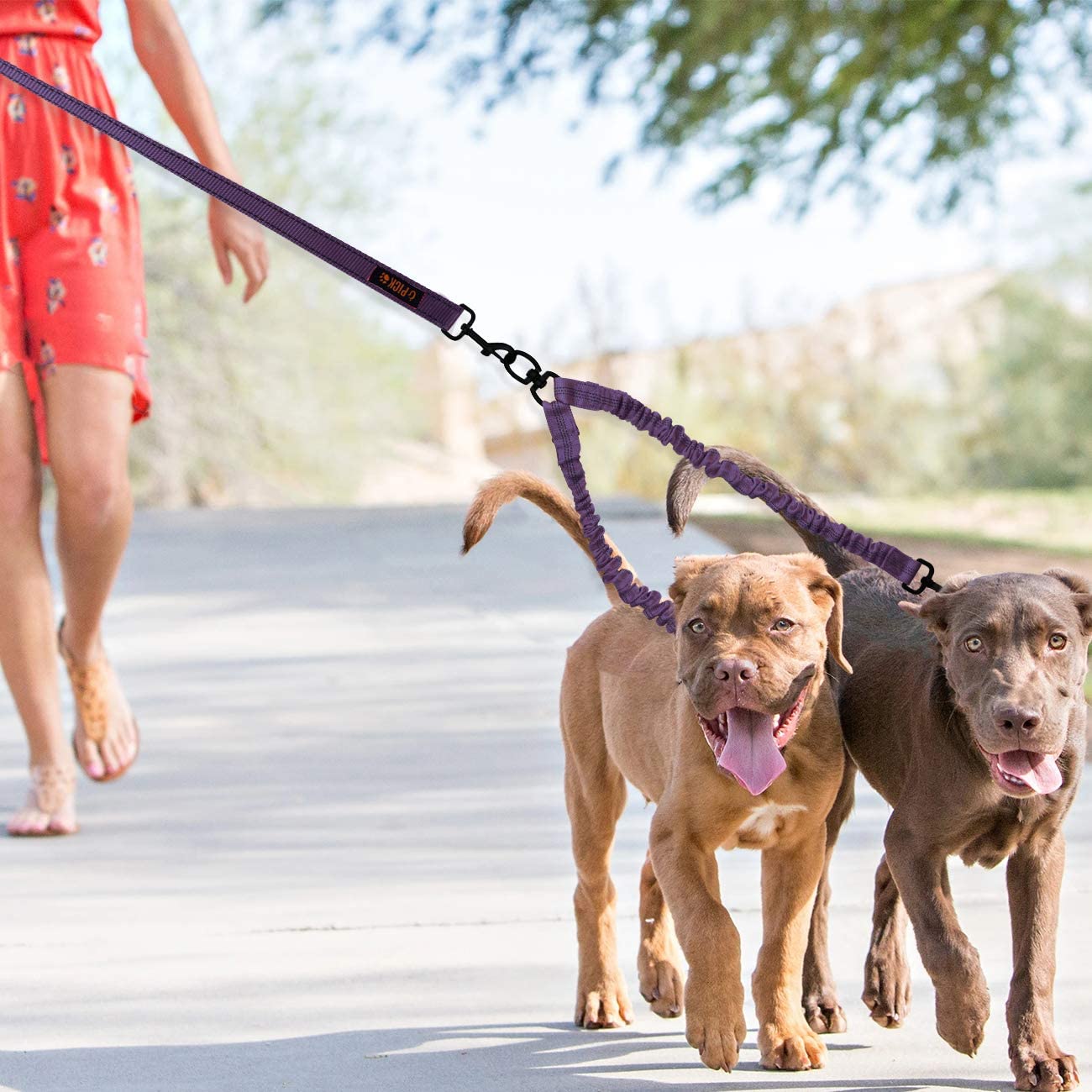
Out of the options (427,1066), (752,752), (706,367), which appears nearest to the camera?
(752,752)

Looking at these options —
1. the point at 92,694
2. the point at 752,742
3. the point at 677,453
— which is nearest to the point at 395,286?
the point at 677,453

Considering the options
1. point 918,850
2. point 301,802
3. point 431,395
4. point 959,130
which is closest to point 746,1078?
point 918,850

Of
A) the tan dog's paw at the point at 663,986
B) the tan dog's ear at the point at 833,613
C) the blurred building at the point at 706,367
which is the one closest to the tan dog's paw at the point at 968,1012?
the tan dog's ear at the point at 833,613

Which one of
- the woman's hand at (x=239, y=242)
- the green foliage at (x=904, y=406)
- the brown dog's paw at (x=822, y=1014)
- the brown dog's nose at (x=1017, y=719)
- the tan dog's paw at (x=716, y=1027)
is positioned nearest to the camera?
the brown dog's nose at (x=1017, y=719)

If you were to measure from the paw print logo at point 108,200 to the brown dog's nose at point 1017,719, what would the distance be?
264 centimetres

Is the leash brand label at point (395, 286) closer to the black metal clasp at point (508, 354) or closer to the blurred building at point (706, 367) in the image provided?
the black metal clasp at point (508, 354)

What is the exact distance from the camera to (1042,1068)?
2523 millimetres

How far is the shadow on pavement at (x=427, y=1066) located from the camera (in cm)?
267

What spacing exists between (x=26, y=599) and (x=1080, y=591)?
2584 millimetres

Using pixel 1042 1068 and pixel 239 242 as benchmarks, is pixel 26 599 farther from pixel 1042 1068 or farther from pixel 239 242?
pixel 1042 1068

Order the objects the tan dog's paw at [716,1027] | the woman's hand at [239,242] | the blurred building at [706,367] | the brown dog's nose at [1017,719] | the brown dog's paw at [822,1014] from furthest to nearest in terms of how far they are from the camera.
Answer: the blurred building at [706,367] → the woman's hand at [239,242] → the brown dog's paw at [822,1014] → the tan dog's paw at [716,1027] → the brown dog's nose at [1017,719]

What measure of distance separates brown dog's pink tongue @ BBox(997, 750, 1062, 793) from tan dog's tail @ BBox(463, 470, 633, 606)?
829 millimetres

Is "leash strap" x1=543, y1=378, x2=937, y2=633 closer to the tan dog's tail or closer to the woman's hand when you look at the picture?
the tan dog's tail

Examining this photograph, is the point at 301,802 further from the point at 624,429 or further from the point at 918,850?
the point at 624,429
